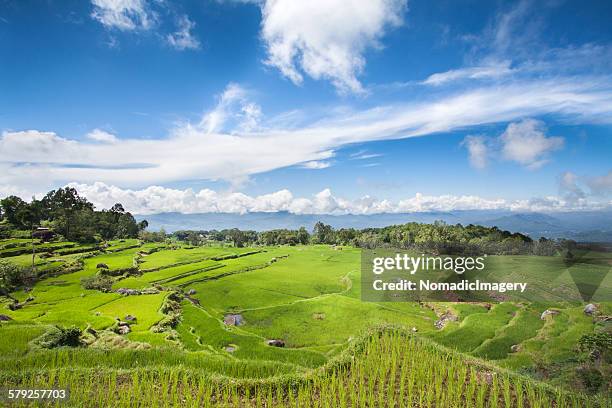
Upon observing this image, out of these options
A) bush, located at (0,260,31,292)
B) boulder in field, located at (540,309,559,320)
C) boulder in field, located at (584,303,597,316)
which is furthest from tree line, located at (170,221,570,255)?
bush, located at (0,260,31,292)

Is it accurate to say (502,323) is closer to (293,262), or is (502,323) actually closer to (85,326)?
(85,326)

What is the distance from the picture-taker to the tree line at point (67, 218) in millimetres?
76625

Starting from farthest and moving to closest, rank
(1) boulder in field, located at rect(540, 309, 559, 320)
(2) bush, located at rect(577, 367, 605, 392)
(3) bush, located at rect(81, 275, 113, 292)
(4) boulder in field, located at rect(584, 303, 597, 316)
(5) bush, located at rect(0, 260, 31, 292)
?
(3) bush, located at rect(81, 275, 113, 292), (5) bush, located at rect(0, 260, 31, 292), (1) boulder in field, located at rect(540, 309, 559, 320), (4) boulder in field, located at rect(584, 303, 597, 316), (2) bush, located at rect(577, 367, 605, 392)

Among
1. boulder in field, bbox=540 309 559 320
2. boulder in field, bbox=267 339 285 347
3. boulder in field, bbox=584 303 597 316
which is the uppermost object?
boulder in field, bbox=584 303 597 316

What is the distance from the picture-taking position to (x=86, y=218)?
8856cm

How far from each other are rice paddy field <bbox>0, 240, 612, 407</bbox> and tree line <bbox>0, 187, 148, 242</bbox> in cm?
1894

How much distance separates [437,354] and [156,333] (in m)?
20.1

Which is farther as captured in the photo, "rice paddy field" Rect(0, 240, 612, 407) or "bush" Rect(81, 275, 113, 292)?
"bush" Rect(81, 275, 113, 292)

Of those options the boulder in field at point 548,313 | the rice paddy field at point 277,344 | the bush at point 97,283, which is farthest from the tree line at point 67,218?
the boulder in field at point 548,313

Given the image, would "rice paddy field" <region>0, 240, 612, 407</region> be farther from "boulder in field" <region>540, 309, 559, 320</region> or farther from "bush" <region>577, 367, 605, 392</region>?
"boulder in field" <region>540, 309, 559, 320</region>

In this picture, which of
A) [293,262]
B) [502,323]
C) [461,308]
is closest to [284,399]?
[502,323]

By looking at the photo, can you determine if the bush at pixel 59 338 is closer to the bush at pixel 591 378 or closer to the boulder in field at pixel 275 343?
the boulder in field at pixel 275 343

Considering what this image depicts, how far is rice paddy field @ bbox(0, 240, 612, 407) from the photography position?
1171 cm

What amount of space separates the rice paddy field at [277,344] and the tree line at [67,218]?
18943 mm
